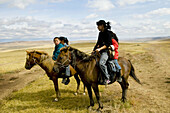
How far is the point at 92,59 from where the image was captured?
20.9 ft

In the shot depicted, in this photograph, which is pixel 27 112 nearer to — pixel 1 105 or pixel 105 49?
pixel 1 105

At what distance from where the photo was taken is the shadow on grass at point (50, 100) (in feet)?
23.4

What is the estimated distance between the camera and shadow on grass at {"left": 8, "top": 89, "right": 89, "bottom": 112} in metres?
7.14

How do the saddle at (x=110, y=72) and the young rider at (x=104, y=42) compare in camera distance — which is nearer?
the young rider at (x=104, y=42)

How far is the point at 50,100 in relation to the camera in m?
8.09

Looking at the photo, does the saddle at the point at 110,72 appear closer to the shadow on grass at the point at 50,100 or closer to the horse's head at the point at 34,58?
the shadow on grass at the point at 50,100

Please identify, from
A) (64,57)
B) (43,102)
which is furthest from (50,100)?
(64,57)

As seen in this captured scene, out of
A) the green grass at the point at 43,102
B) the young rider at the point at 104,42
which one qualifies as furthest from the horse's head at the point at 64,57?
the green grass at the point at 43,102

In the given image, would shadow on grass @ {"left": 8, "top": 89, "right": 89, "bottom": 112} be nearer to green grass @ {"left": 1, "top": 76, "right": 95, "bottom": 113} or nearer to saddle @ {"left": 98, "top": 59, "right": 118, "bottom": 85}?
green grass @ {"left": 1, "top": 76, "right": 95, "bottom": 113}

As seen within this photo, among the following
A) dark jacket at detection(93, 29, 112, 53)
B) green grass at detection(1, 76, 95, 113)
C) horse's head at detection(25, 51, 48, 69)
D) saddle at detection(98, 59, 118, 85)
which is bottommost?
green grass at detection(1, 76, 95, 113)

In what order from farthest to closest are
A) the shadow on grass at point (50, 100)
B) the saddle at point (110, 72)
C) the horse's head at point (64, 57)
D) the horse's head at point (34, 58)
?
the horse's head at point (34, 58)
the shadow on grass at point (50, 100)
the saddle at point (110, 72)
the horse's head at point (64, 57)

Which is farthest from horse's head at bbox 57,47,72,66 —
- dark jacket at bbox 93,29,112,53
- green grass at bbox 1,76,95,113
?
green grass at bbox 1,76,95,113

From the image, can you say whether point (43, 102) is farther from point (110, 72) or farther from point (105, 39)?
point (105, 39)

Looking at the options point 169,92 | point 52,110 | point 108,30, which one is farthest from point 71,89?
point 169,92
